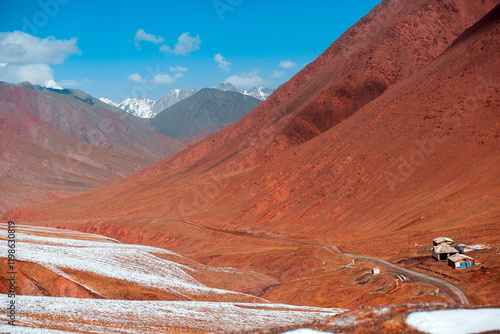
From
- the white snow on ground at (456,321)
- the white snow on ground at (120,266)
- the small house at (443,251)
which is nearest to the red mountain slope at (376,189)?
the small house at (443,251)

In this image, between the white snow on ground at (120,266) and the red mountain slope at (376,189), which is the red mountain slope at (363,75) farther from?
the white snow on ground at (120,266)

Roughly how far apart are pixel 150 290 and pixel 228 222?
195ft

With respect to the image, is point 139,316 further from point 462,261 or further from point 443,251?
point 443,251

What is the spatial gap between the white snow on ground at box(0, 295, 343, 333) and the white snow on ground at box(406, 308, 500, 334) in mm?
10633

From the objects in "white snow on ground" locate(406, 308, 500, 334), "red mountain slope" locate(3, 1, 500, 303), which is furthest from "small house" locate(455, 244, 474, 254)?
"white snow on ground" locate(406, 308, 500, 334)

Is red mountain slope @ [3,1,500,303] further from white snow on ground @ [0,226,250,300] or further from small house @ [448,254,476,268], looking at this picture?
white snow on ground @ [0,226,250,300]

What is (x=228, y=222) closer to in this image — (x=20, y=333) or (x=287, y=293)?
(x=287, y=293)

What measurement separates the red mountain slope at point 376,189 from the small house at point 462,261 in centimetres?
187

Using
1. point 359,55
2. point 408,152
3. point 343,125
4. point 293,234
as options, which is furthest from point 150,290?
point 359,55

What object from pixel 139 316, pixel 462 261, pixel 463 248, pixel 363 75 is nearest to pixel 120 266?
pixel 139 316

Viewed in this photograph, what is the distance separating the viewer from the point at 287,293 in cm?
4362

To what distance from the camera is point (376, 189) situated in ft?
249

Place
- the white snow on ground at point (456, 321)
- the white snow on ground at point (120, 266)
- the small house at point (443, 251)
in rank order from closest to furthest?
1. the white snow on ground at point (456, 321)
2. the white snow on ground at point (120, 266)
3. the small house at point (443, 251)

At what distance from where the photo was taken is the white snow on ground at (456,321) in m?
12.7
